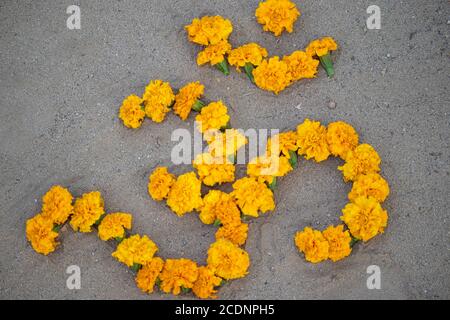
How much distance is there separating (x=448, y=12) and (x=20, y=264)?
106 inches

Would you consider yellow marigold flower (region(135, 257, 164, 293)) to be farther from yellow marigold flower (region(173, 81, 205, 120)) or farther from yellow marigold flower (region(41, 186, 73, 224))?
yellow marigold flower (region(173, 81, 205, 120))

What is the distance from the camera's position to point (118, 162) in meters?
3.25

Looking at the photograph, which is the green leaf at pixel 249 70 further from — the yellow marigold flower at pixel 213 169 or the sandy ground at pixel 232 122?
the yellow marigold flower at pixel 213 169

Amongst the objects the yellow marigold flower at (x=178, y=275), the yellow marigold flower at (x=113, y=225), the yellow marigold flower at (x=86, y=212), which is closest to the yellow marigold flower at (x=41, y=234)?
the yellow marigold flower at (x=86, y=212)

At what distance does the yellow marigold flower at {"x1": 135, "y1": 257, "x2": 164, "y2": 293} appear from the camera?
2936 mm

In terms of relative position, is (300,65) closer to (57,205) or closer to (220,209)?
(220,209)

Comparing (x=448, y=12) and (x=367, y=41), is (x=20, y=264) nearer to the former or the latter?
(x=367, y=41)

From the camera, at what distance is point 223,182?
3.17m

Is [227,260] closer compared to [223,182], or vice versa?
[227,260]

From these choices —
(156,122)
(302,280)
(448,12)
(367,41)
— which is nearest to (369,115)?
(367,41)

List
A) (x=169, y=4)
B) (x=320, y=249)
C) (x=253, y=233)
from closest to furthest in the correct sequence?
(x=320, y=249)
(x=253, y=233)
(x=169, y=4)

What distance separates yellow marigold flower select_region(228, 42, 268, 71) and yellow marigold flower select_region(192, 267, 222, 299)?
111 cm

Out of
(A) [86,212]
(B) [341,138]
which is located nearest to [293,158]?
(B) [341,138]

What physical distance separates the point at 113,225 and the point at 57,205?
311 mm
